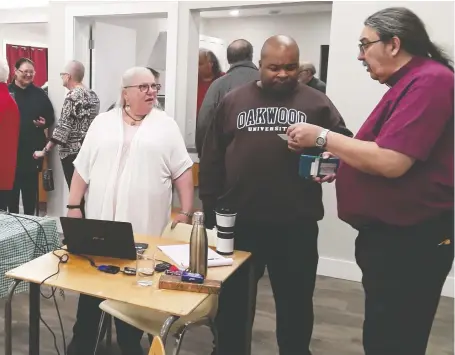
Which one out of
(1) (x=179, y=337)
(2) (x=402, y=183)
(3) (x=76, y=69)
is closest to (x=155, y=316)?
(1) (x=179, y=337)

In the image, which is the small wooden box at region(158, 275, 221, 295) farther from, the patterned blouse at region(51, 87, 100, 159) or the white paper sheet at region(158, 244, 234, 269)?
the patterned blouse at region(51, 87, 100, 159)

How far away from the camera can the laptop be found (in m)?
1.84

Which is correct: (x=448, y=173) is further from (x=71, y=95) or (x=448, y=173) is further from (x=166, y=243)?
(x=71, y=95)

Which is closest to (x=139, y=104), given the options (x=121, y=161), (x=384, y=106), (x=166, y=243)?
(x=121, y=161)

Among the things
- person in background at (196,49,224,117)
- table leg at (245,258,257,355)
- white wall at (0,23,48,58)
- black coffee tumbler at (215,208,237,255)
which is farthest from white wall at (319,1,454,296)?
white wall at (0,23,48,58)

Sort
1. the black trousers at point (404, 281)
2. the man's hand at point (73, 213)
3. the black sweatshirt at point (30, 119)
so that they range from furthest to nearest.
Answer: the black sweatshirt at point (30, 119), the man's hand at point (73, 213), the black trousers at point (404, 281)

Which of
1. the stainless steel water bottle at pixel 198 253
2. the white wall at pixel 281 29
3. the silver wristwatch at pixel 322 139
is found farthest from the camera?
the white wall at pixel 281 29

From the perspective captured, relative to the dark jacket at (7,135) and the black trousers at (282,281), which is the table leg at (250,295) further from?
the dark jacket at (7,135)

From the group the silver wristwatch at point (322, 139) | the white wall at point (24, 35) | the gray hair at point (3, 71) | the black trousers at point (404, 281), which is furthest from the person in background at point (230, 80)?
the white wall at point (24, 35)

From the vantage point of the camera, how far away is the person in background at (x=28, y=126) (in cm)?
450

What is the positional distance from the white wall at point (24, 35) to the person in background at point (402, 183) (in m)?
7.23

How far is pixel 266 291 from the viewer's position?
3455 millimetres

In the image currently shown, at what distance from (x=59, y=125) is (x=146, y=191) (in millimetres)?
2202

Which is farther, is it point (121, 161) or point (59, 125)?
point (59, 125)
